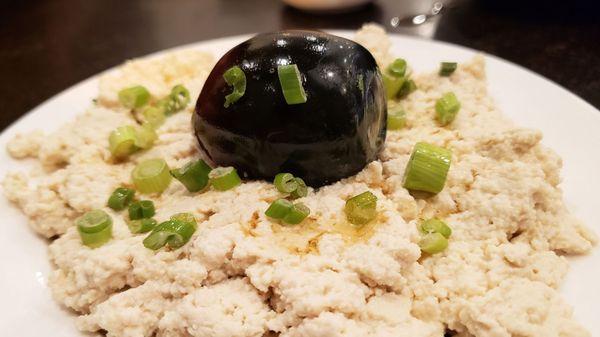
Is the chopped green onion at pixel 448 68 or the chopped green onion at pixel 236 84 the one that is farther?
the chopped green onion at pixel 448 68

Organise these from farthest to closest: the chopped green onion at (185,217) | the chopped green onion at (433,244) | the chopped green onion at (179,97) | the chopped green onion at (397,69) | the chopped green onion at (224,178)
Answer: the chopped green onion at (179,97), the chopped green onion at (397,69), the chopped green onion at (224,178), the chopped green onion at (185,217), the chopped green onion at (433,244)

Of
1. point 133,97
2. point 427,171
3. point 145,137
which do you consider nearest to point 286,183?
point 427,171

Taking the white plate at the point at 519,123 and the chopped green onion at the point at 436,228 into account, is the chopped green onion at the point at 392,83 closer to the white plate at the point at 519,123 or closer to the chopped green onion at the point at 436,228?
the white plate at the point at 519,123

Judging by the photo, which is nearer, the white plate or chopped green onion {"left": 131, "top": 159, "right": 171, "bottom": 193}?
the white plate

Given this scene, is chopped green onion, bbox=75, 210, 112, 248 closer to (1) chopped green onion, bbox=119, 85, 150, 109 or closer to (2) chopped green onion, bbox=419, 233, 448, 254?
Answer: (1) chopped green onion, bbox=119, 85, 150, 109

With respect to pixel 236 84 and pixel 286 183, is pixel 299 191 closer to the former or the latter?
pixel 286 183

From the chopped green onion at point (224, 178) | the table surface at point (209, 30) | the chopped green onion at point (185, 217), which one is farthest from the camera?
the table surface at point (209, 30)

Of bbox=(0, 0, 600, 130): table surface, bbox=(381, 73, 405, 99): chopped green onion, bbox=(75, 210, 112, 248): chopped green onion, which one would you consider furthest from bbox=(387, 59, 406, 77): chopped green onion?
bbox=(0, 0, 600, 130): table surface

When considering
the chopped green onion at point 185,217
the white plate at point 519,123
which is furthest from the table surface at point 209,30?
the chopped green onion at point 185,217
